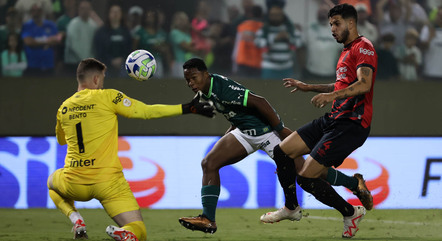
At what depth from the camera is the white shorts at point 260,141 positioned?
25.3ft

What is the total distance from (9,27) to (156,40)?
2.18 m

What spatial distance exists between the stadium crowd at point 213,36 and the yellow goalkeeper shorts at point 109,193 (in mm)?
5189

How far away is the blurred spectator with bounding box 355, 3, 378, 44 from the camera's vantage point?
11.7m

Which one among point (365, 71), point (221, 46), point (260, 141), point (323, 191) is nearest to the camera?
point (365, 71)

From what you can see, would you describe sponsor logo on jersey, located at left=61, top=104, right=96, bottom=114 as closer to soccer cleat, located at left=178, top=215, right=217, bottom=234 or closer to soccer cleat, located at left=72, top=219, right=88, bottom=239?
soccer cleat, located at left=72, top=219, right=88, bottom=239

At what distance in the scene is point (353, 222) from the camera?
7.11m

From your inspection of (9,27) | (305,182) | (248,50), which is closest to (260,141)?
(305,182)

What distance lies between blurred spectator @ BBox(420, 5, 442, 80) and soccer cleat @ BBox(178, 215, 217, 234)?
5.97 meters

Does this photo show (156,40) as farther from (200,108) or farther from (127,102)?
(200,108)

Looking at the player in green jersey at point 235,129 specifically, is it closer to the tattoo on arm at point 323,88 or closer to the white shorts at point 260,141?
the white shorts at point 260,141

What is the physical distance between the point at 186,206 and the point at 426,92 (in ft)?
13.6

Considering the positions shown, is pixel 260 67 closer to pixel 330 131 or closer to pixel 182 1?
pixel 182 1

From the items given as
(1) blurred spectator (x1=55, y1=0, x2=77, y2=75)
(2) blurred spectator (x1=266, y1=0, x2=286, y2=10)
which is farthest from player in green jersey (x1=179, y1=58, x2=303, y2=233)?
(1) blurred spectator (x1=55, y1=0, x2=77, y2=75)

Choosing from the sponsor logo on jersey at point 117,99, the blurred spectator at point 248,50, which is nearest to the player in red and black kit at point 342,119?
the sponsor logo on jersey at point 117,99
